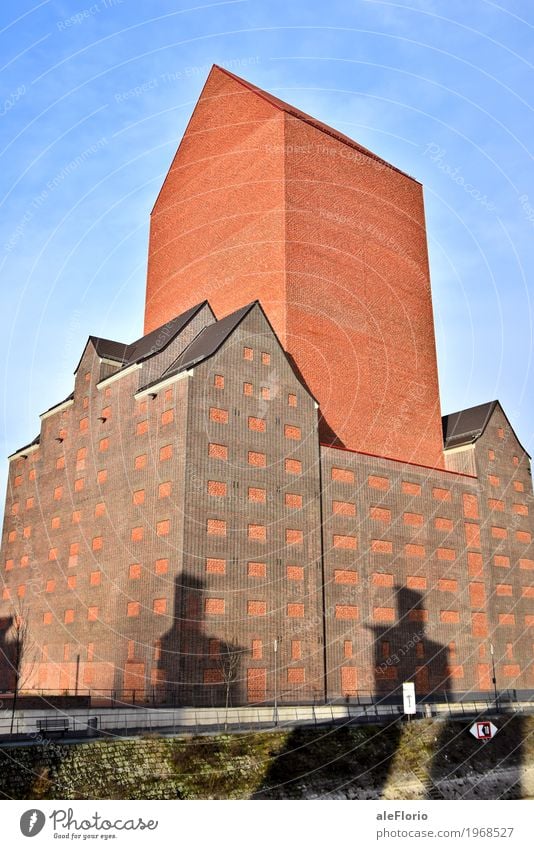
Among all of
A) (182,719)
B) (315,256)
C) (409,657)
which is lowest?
(182,719)

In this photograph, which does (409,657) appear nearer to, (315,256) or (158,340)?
(158,340)

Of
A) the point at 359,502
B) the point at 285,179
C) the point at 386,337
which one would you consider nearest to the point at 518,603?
the point at 359,502

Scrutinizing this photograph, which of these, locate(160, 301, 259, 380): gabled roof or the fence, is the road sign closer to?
the fence

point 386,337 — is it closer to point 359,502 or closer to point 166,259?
point 359,502

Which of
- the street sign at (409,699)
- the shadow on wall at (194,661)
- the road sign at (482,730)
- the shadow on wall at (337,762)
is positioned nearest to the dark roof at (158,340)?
the shadow on wall at (194,661)

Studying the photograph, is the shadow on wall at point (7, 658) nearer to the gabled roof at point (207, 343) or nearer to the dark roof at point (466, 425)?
the gabled roof at point (207, 343)

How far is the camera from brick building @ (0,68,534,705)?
150 ft

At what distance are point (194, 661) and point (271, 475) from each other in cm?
1273

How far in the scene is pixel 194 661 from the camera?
42156 mm

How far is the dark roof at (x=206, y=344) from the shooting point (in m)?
49.0

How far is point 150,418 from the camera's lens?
4994cm

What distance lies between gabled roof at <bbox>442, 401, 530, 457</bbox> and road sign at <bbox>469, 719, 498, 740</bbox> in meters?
28.9

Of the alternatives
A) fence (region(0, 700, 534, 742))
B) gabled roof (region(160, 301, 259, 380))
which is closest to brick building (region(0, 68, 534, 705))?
gabled roof (region(160, 301, 259, 380))
